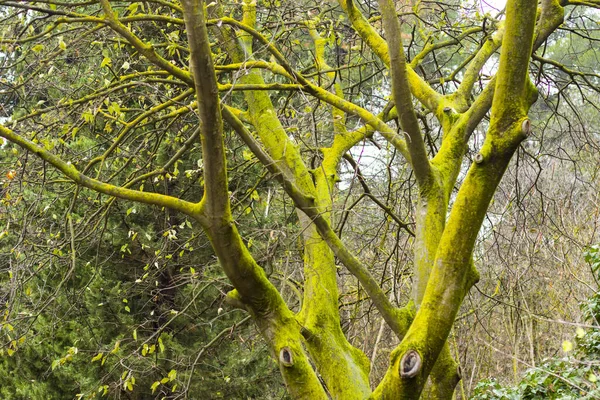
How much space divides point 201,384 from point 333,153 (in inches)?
182

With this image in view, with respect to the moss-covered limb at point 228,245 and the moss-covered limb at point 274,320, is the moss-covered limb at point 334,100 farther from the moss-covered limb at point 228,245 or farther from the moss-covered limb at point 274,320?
the moss-covered limb at point 274,320

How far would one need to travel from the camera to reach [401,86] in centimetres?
358

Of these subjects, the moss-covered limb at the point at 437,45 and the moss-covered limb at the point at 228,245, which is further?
the moss-covered limb at the point at 437,45

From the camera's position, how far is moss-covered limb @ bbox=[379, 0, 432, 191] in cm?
347

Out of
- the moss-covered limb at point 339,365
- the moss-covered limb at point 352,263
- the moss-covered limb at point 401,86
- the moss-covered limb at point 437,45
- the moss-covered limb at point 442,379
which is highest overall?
the moss-covered limb at point 437,45

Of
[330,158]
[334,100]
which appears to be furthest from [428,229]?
[330,158]

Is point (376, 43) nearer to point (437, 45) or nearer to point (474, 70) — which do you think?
point (474, 70)

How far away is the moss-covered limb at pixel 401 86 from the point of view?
3.47 meters

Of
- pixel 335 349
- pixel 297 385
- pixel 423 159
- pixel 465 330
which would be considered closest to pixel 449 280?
pixel 423 159

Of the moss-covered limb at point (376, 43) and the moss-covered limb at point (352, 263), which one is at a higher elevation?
the moss-covered limb at point (376, 43)

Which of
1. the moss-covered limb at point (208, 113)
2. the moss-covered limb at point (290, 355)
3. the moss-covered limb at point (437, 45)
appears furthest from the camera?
the moss-covered limb at point (437, 45)

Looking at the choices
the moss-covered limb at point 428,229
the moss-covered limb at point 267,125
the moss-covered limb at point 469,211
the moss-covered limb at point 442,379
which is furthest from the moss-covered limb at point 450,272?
the moss-covered limb at point 267,125

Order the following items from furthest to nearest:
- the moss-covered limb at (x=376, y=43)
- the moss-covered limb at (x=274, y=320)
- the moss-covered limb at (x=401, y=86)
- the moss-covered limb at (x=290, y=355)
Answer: the moss-covered limb at (x=376, y=43) < the moss-covered limb at (x=290, y=355) < the moss-covered limb at (x=274, y=320) < the moss-covered limb at (x=401, y=86)

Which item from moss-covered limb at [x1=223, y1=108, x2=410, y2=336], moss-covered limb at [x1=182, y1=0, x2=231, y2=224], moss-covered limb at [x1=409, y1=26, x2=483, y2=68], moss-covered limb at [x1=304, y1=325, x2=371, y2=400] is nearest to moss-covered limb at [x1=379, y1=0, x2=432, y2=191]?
moss-covered limb at [x1=223, y1=108, x2=410, y2=336]
